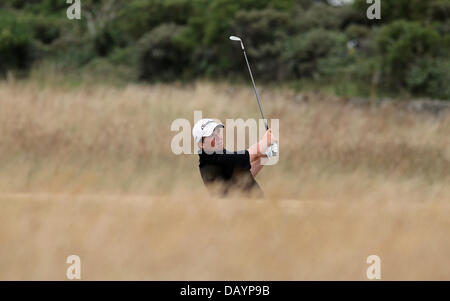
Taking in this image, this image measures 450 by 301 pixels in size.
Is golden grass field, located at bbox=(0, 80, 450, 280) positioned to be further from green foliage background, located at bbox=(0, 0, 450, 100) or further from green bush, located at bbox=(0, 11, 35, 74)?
green bush, located at bbox=(0, 11, 35, 74)

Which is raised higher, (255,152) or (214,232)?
(255,152)

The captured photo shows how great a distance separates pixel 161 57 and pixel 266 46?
3.43m

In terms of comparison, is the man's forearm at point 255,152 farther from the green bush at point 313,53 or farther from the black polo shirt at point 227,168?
the green bush at point 313,53

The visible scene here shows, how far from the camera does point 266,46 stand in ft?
68.2

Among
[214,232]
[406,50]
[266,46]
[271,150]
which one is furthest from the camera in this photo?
Result: [266,46]

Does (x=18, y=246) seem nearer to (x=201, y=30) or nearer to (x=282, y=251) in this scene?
(x=282, y=251)

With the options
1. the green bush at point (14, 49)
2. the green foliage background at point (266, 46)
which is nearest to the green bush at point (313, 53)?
the green foliage background at point (266, 46)

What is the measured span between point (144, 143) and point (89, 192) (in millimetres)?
6321

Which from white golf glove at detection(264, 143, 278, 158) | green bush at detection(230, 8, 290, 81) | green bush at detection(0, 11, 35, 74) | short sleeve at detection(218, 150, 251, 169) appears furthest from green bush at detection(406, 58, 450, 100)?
short sleeve at detection(218, 150, 251, 169)

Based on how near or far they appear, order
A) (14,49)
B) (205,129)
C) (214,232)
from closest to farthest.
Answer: (214,232) → (205,129) → (14,49)

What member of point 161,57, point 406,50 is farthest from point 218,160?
point 161,57

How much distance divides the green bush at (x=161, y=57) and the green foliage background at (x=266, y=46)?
0.03 meters

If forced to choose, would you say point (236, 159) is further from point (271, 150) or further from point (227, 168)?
point (271, 150)

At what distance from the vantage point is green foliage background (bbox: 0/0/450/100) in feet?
59.3
